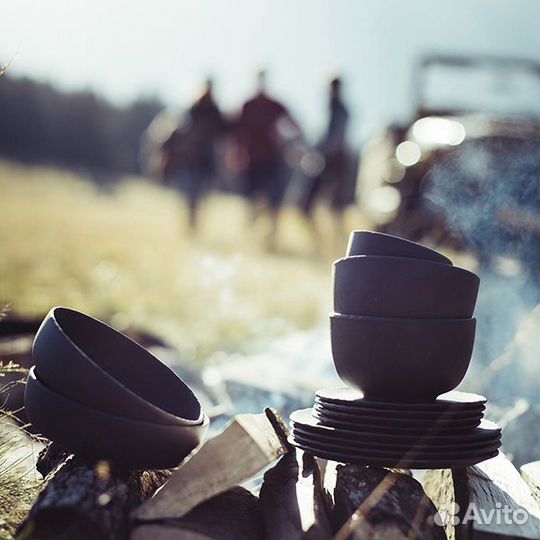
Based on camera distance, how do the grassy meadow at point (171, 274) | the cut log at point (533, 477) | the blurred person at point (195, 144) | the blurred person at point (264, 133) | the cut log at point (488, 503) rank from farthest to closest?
the blurred person at point (195, 144), the blurred person at point (264, 133), the grassy meadow at point (171, 274), the cut log at point (533, 477), the cut log at point (488, 503)

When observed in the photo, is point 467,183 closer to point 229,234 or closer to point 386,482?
point 386,482

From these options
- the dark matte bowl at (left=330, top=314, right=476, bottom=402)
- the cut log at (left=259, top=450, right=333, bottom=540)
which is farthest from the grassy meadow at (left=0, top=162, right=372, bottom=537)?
the dark matte bowl at (left=330, top=314, right=476, bottom=402)

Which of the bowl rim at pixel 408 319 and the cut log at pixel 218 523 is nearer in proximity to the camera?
the cut log at pixel 218 523

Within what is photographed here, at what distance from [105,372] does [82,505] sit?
39 centimetres

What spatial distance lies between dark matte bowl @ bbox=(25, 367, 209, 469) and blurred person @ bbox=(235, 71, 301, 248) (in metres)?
8.68

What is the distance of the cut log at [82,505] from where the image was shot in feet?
7.88

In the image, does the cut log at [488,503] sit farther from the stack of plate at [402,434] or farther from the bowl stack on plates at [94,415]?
the bowl stack on plates at [94,415]

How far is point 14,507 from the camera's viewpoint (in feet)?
9.29

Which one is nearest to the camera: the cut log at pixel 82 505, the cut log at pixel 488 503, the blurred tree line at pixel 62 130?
the cut log at pixel 82 505

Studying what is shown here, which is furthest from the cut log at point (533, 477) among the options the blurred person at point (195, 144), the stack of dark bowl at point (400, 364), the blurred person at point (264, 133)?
the blurred person at point (195, 144)

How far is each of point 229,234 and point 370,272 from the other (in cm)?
1042

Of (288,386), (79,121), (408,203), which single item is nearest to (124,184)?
(79,121)

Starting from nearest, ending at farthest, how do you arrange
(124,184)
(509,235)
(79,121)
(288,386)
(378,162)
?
(288,386) < (509,235) < (378,162) < (124,184) < (79,121)

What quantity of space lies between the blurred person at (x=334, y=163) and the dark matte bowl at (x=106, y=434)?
29.0 feet
